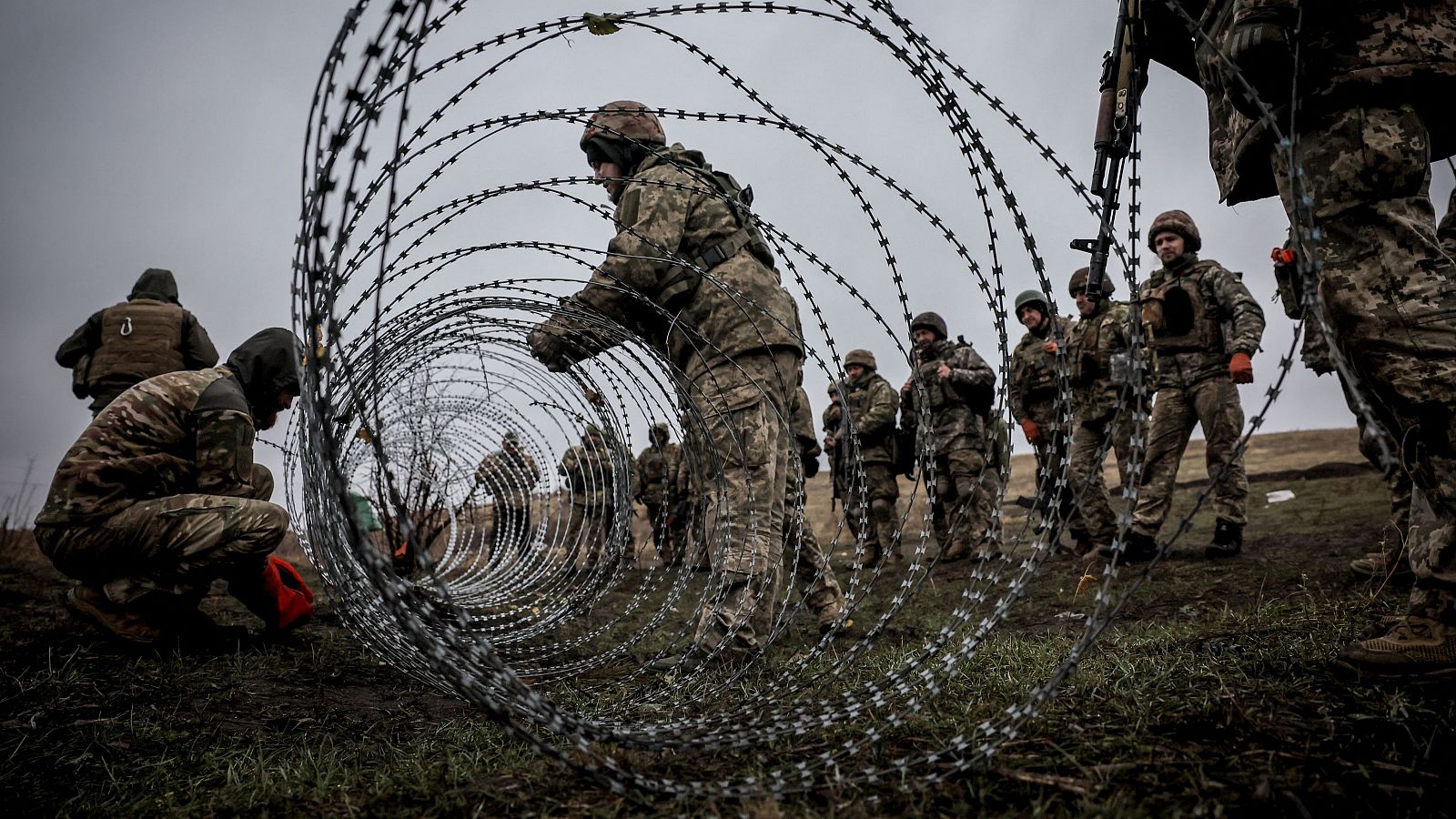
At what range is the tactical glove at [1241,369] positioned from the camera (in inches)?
206

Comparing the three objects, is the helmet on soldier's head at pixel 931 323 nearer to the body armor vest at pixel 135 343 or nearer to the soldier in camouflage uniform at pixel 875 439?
the soldier in camouflage uniform at pixel 875 439

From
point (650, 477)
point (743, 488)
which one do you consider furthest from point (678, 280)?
point (650, 477)

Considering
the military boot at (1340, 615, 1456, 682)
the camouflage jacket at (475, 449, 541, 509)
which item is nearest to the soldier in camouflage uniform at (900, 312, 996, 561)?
the camouflage jacket at (475, 449, 541, 509)

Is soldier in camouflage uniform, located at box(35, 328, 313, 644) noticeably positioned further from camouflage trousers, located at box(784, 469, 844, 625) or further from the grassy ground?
camouflage trousers, located at box(784, 469, 844, 625)

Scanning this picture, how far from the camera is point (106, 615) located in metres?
3.77

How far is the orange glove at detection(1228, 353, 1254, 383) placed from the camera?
5.24 m

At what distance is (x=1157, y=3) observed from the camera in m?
2.65

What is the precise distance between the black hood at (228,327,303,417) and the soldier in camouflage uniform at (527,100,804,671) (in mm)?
1466

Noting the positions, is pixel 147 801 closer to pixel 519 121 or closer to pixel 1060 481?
pixel 519 121

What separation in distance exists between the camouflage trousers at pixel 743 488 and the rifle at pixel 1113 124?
1.41 meters

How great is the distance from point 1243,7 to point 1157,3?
23.1 inches

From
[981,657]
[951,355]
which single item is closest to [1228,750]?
[981,657]

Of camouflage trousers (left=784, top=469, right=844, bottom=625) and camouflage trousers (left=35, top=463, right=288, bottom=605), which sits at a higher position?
camouflage trousers (left=35, top=463, right=288, bottom=605)

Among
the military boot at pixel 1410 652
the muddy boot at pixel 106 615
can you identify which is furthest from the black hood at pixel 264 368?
the military boot at pixel 1410 652
